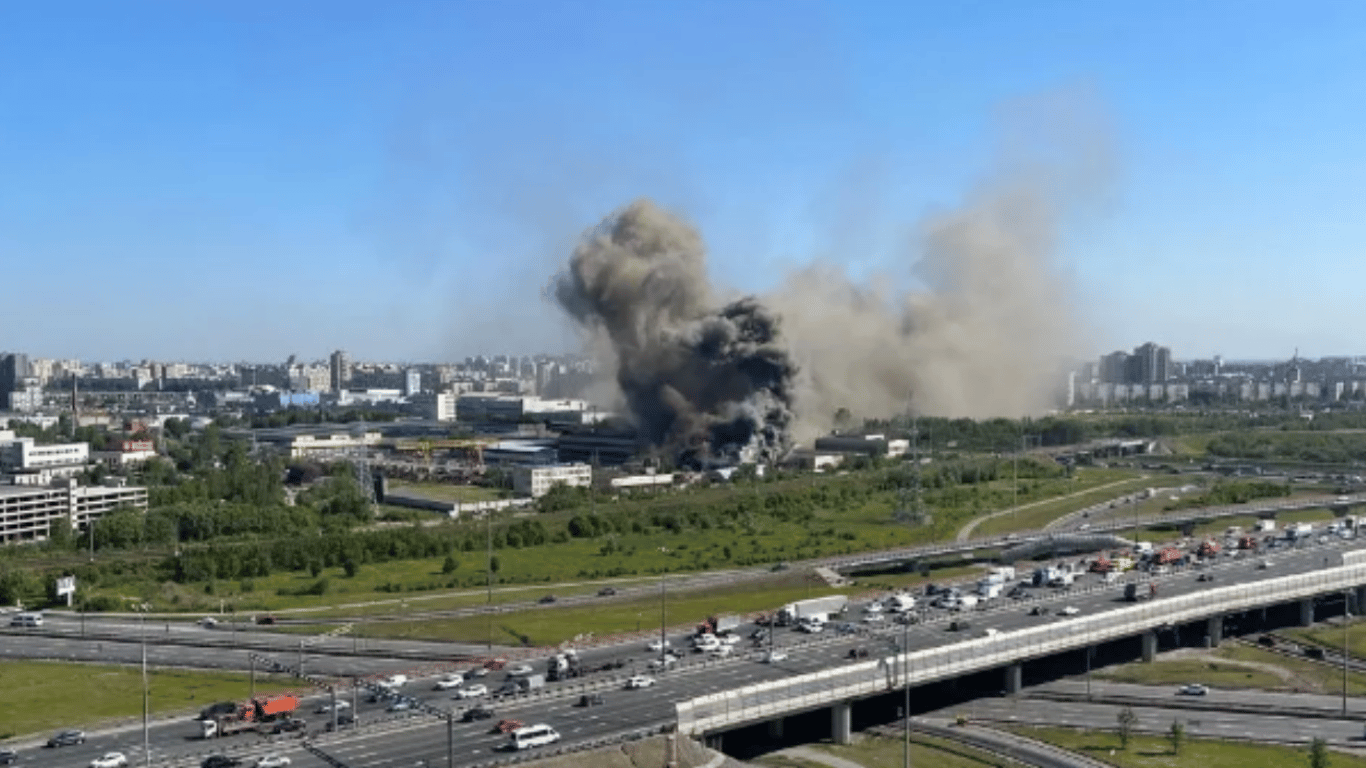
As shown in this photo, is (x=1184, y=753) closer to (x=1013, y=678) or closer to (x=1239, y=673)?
(x=1013, y=678)

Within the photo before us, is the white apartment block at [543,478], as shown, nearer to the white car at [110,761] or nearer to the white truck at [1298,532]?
the white truck at [1298,532]

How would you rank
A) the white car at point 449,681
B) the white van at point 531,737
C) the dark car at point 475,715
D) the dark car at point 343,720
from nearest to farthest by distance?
the white van at point 531,737 → the dark car at point 343,720 → the dark car at point 475,715 → the white car at point 449,681

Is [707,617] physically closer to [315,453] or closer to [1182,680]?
[1182,680]

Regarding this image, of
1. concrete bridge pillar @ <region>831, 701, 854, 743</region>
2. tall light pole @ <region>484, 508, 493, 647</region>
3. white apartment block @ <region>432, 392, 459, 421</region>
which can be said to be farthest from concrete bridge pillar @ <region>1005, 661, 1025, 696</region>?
white apartment block @ <region>432, 392, 459, 421</region>

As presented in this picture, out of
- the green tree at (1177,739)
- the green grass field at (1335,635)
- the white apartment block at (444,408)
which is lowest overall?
the green grass field at (1335,635)

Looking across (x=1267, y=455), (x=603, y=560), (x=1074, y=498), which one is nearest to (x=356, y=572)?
(x=603, y=560)

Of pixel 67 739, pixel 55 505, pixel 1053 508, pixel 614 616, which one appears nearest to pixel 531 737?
pixel 67 739

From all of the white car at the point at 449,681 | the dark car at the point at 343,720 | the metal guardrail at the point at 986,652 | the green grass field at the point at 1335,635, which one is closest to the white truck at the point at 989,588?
the metal guardrail at the point at 986,652
